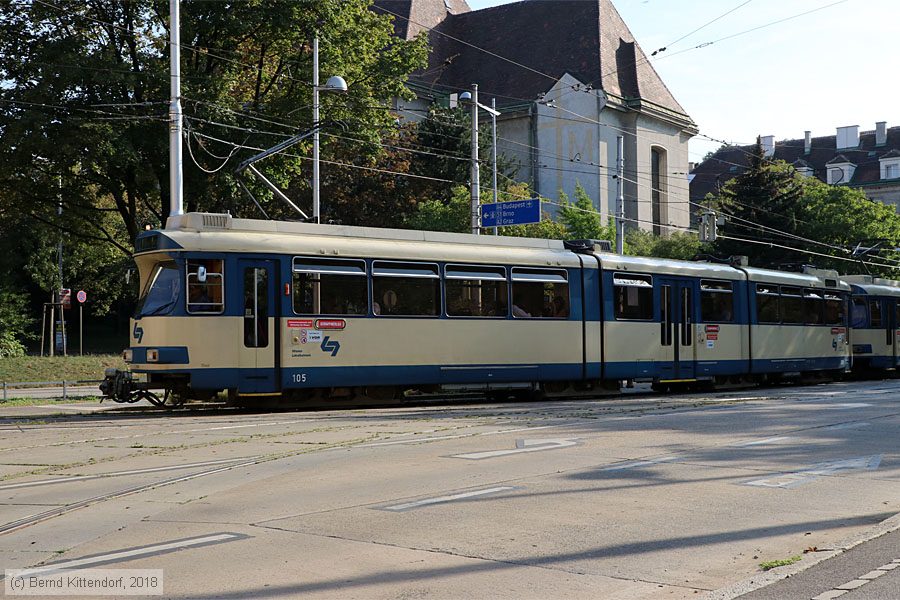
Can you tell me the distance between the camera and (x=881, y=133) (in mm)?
100500

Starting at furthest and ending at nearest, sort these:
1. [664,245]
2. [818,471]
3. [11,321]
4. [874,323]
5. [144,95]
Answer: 1. [664,245]
2. [11,321]
3. [874,323]
4. [144,95]
5. [818,471]

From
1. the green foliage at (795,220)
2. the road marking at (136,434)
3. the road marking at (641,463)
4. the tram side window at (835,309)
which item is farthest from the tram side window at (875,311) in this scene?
the road marking at (641,463)

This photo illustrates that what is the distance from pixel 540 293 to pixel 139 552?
51.1 feet

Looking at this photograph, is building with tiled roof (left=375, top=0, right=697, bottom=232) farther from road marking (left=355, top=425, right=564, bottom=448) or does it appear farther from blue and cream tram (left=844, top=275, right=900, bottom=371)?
road marking (left=355, top=425, right=564, bottom=448)

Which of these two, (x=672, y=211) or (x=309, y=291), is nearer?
(x=309, y=291)

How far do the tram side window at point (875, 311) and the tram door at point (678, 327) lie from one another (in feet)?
39.3

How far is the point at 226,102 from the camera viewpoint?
28672 millimetres

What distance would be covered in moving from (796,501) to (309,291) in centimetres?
1084

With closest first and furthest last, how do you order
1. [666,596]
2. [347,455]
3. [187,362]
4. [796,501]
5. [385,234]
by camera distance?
1. [666,596]
2. [796,501]
3. [347,455]
4. [187,362]
5. [385,234]

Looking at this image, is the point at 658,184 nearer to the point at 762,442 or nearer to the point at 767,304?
the point at 767,304

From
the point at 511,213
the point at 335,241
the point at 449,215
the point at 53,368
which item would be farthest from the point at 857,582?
the point at 449,215

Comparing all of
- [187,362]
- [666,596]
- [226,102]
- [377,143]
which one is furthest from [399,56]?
[666,596]

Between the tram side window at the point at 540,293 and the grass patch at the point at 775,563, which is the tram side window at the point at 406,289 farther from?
the grass patch at the point at 775,563

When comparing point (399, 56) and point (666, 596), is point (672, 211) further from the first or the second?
point (666, 596)
